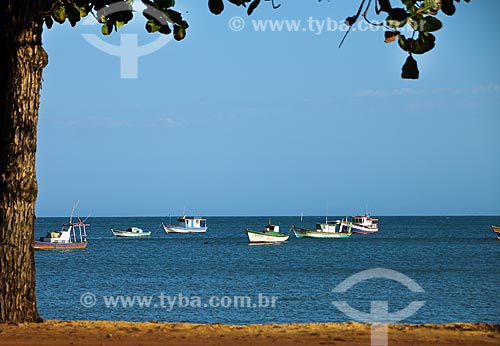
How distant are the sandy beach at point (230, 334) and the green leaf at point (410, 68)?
3.39 metres

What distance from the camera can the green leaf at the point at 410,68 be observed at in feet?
25.5

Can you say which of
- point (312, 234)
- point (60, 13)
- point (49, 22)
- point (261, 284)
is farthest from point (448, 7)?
point (312, 234)

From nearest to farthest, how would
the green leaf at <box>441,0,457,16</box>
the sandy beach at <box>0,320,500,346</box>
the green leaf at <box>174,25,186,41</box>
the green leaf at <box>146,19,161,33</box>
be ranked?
the green leaf at <box>441,0,457,16</box> < the sandy beach at <box>0,320,500,346</box> < the green leaf at <box>174,25,186,41</box> < the green leaf at <box>146,19,161,33</box>

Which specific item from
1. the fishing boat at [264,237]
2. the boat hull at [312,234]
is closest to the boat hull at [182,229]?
the boat hull at [312,234]

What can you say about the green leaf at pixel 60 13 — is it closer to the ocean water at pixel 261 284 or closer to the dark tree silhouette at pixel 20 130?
the dark tree silhouette at pixel 20 130

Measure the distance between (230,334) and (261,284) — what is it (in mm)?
48753

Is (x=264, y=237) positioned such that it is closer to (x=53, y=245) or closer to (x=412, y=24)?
(x=53, y=245)

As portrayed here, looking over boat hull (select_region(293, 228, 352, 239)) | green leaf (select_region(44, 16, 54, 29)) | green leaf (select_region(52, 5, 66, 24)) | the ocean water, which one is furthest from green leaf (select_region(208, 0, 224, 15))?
boat hull (select_region(293, 228, 352, 239))

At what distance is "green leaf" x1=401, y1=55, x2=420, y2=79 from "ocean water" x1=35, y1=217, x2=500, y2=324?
30.3 meters

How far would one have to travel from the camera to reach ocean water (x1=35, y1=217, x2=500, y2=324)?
41.0 metres

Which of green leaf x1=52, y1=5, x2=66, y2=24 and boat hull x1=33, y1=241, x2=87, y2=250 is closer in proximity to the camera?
green leaf x1=52, y1=5, x2=66, y2=24

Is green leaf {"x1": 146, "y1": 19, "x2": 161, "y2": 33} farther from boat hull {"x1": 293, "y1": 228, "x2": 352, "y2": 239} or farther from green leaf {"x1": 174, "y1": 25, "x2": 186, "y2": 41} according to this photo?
boat hull {"x1": 293, "y1": 228, "x2": 352, "y2": 239}

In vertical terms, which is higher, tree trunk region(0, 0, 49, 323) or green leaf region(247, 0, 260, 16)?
green leaf region(247, 0, 260, 16)

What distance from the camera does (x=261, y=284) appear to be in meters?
58.7
